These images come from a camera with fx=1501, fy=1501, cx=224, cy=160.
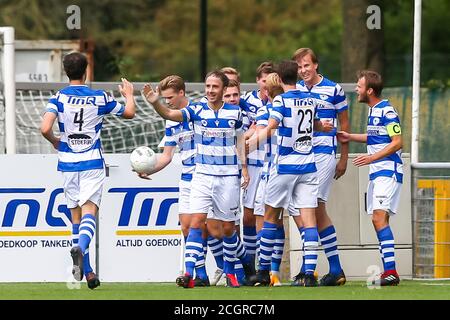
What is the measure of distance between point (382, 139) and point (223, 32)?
46.4m

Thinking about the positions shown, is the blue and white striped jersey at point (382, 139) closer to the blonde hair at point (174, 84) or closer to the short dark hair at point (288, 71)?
the short dark hair at point (288, 71)

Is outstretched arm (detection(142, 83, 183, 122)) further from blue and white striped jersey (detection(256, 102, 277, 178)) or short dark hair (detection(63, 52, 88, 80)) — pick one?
blue and white striped jersey (detection(256, 102, 277, 178))

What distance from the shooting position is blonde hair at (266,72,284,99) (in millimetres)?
14602

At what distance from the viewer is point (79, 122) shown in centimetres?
1391

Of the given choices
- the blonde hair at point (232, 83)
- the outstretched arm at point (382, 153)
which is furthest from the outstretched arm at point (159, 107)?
the outstretched arm at point (382, 153)

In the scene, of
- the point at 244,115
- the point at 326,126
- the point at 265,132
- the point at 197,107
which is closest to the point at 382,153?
the point at 326,126

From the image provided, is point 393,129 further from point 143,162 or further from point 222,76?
point 143,162

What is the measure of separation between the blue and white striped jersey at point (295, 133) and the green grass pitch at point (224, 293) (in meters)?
1.17

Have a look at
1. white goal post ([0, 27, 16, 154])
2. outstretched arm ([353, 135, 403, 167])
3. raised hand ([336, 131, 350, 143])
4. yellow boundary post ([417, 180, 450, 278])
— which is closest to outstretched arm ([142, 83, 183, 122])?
raised hand ([336, 131, 350, 143])

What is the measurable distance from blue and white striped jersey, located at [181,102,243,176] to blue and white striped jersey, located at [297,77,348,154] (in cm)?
103

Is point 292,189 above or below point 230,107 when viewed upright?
below

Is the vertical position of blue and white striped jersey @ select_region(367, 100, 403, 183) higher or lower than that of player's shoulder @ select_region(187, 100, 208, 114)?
lower

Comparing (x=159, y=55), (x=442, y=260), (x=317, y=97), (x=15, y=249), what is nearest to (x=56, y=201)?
(x=15, y=249)
